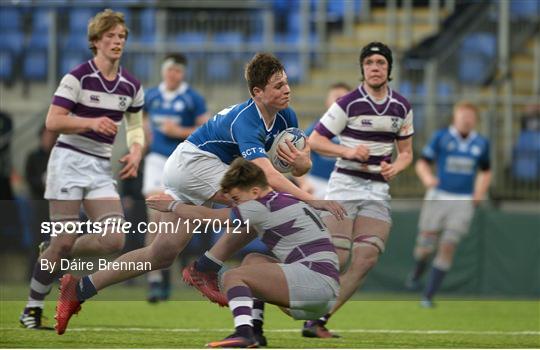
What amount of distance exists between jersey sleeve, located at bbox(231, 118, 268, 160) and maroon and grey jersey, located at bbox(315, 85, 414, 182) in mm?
2074

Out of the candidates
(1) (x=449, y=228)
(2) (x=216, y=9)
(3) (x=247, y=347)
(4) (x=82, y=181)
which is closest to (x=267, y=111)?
(3) (x=247, y=347)

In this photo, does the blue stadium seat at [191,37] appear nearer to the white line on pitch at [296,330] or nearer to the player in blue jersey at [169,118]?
the player in blue jersey at [169,118]

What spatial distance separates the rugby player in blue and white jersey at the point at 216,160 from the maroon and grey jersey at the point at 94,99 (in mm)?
1267

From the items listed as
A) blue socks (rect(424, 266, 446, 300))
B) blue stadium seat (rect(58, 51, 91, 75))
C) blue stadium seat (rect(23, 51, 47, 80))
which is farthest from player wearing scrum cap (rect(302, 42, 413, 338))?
blue stadium seat (rect(23, 51, 47, 80))

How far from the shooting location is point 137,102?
10781mm

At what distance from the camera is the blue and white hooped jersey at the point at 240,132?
8.62 m

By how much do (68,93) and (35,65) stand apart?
10702mm

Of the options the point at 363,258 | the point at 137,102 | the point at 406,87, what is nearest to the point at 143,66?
the point at 406,87

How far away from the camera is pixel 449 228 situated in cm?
1571

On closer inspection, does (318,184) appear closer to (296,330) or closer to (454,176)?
(454,176)

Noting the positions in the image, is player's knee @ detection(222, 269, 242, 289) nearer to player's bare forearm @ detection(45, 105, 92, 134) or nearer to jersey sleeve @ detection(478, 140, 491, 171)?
player's bare forearm @ detection(45, 105, 92, 134)

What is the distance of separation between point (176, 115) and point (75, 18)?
764 centimetres

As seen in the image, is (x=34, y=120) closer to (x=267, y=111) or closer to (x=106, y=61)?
(x=106, y=61)

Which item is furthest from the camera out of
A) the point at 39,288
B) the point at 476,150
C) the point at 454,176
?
the point at 454,176
